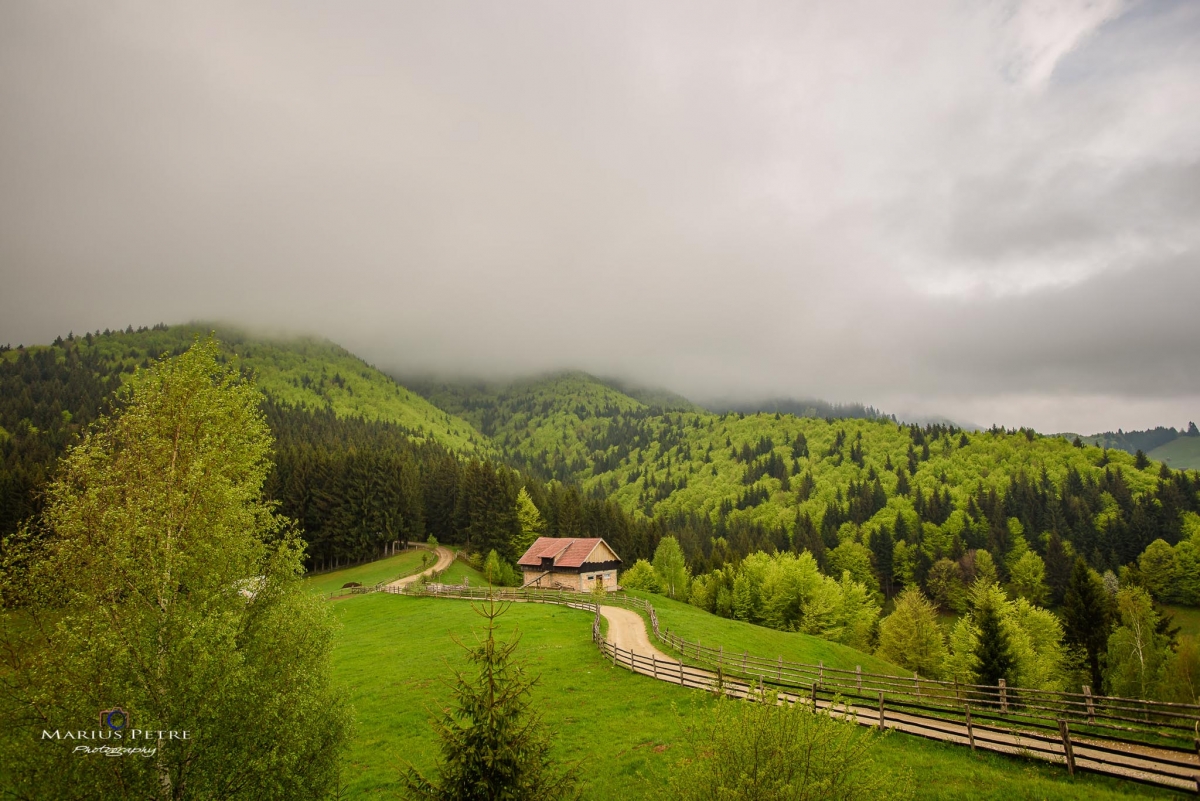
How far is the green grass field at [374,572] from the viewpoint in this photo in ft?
247

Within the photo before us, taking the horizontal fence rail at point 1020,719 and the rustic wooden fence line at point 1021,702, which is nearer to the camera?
the horizontal fence rail at point 1020,719

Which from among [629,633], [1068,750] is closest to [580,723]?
[1068,750]

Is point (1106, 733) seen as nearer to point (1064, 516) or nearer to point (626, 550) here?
point (626, 550)

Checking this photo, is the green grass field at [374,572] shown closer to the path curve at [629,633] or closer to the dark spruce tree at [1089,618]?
the path curve at [629,633]

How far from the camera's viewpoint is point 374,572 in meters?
80.2

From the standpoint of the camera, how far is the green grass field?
247ft

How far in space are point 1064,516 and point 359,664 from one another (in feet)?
511

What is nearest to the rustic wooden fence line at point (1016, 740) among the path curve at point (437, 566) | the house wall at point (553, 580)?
the house wall at point (553, 580)

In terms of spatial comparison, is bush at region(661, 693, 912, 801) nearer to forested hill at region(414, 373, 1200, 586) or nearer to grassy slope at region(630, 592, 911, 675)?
grassy slope at region(630, 592, 911, 675)

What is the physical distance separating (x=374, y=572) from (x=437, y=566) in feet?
→ 29.7

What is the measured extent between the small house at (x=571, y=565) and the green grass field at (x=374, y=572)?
21232 mm

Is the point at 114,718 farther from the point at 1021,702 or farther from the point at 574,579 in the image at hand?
the point at 574,579

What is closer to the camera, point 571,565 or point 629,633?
point 629,633

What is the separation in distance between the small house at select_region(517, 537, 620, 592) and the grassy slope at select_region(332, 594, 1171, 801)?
1745 centimetres
